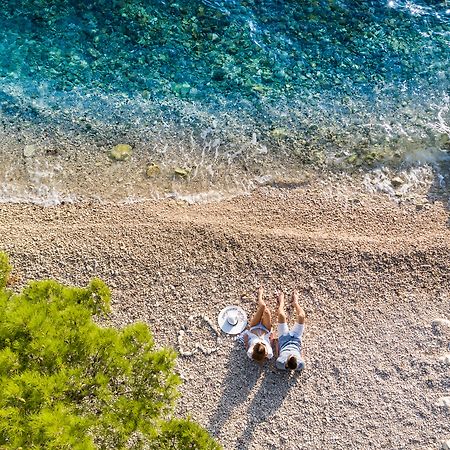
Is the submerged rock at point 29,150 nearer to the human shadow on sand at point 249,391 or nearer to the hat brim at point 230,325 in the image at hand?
the hat brim at point 230,325

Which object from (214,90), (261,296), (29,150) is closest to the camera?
(261,296)

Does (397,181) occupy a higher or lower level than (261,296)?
higher

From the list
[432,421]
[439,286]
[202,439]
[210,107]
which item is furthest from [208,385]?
[210,107]

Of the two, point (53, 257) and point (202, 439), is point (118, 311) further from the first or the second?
point (202, 439)

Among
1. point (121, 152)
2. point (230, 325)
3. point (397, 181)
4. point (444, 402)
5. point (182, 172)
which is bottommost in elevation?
point (444, 402)


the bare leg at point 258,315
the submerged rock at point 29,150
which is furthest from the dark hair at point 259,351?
the submerged rock at point 29,150

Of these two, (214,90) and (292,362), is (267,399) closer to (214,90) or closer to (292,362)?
(292,362)

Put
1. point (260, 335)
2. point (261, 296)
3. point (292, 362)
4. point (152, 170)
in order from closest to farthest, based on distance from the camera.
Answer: point (292, 362) → point (260, 335) → point (261, 296) → point (152, 170)

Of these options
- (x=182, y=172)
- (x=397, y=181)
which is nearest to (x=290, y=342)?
(x=182, y=172)
